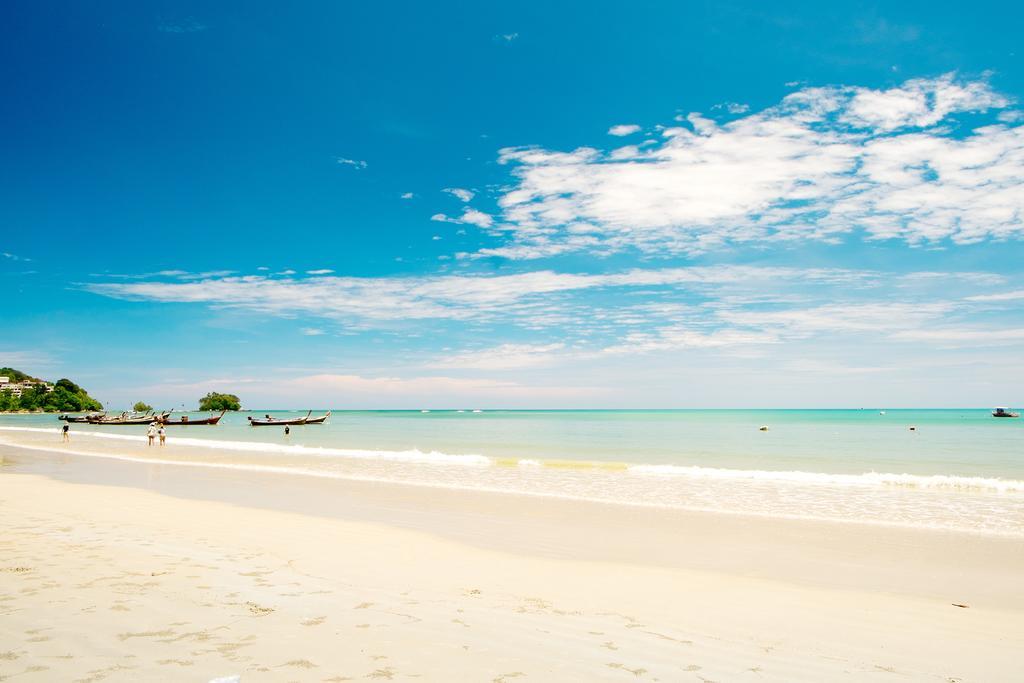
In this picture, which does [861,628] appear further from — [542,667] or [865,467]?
[865,467]

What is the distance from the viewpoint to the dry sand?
16.9 ft

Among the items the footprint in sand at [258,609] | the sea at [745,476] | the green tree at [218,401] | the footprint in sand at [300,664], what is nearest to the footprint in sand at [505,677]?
the footprint in sand at [300,664]

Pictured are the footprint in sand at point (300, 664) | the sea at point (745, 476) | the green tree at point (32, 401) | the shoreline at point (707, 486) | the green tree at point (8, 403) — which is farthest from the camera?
the green tree at point (32, 401)

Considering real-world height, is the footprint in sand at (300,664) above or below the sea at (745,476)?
above

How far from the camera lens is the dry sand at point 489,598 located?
514cm

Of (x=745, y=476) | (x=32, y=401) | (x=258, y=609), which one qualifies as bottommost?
(x=745, y=476)

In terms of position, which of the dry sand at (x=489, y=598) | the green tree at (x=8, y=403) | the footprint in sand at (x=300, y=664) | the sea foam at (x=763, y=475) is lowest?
the sea foam at (x=763, y=475)

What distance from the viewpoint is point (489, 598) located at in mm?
7344

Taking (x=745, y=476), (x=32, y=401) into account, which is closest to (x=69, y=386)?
(x=32, y=401)

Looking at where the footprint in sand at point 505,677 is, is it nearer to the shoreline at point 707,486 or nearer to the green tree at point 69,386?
the shoreline at point 707,486

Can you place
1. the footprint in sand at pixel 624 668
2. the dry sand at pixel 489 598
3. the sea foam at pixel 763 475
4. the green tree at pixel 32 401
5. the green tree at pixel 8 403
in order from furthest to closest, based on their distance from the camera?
1. the green tree at pixel 32 401
2. the green tree at pixel 8 403
3. the sea foam at pixel 763 475
4. the dry sand at pixel 489 598
5. the footprint in sand at pixel 624 668

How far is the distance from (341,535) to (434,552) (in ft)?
7.52

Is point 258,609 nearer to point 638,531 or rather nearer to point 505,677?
point 505,677

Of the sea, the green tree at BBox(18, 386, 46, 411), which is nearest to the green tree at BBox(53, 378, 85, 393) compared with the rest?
the green tree at BBox(18, 386, 46, 411)
